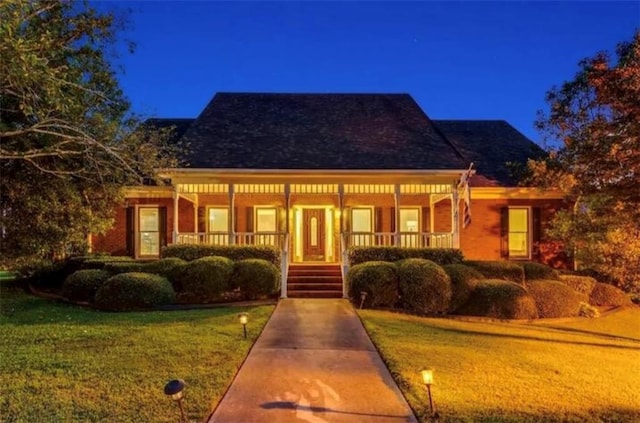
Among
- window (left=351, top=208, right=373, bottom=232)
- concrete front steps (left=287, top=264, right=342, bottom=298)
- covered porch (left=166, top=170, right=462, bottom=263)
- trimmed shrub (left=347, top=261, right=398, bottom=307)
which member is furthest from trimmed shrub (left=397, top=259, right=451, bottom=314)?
window (left=351, top=208, right=373, bottom=232)

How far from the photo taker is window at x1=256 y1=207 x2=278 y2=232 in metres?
18.1

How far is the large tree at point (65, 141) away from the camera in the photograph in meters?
7.70

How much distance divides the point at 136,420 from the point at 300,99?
16.2 metres

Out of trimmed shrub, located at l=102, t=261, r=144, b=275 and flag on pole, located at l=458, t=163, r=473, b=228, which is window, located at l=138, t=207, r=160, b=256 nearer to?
trimmed shrub, located at l=102, t=261, r=144, b=275

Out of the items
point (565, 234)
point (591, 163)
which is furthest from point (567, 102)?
point (565, 234)

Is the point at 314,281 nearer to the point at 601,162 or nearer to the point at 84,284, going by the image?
the point at 84,284

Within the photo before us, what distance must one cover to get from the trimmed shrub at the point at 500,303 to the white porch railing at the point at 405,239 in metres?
3.19

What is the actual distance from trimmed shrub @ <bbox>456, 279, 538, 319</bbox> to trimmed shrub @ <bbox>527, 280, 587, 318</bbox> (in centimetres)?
51

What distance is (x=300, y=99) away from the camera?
65.4 feet

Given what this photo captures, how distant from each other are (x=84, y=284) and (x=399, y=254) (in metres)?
8.34

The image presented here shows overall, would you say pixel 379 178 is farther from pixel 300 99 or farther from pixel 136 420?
pixel 136 420

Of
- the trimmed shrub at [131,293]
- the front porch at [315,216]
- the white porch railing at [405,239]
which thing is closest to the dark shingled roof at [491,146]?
the front porch at [315,216]

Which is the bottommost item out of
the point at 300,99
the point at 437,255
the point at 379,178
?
the point at 437,255

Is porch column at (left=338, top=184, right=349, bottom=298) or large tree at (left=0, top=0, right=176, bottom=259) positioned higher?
large tree at (left=0, top=0, right=176, bottom=259)
